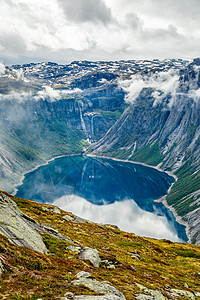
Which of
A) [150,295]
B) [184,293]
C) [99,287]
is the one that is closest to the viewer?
[99,287]

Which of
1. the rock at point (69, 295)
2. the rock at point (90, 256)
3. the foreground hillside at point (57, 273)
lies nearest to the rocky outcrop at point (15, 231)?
the foreground hillside at point (57, 273)

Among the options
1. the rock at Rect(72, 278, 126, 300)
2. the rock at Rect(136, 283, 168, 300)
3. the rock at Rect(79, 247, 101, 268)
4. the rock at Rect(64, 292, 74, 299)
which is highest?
the rock at Rect(79, 247, 101, 268)

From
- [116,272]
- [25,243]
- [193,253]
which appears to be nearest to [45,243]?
[25,243]

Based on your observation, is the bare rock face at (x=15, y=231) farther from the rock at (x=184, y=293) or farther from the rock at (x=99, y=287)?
the rock at (x=184, y=293)

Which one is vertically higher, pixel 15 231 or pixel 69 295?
pixel 15 231

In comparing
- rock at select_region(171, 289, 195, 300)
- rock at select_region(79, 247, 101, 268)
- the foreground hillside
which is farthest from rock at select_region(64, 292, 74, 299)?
rock at select_region(171, 289, 195, 300)

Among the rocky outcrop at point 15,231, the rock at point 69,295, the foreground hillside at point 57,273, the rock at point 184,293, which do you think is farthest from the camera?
the rock at point 184,293

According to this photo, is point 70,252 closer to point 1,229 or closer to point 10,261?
point 1,229

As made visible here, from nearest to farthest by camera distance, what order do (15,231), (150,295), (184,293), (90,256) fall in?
(150,295)
(15,231)
(184,293)
(90,256)

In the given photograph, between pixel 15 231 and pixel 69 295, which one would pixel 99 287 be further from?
pixel 15 231

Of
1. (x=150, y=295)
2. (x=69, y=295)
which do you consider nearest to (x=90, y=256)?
(x=150, y=295)

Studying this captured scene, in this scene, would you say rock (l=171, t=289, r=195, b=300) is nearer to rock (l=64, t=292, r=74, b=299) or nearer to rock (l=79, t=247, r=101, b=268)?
rock (l=79, t=247, r=101, b=268)

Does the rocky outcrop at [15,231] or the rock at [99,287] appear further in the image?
the rocky outcrop at [15,231]
